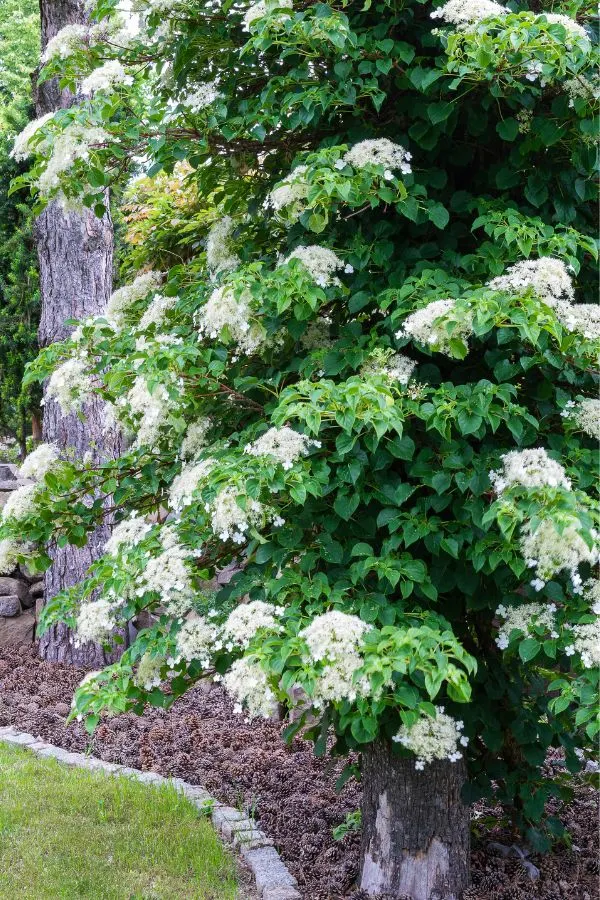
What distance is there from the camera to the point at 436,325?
229 centimetres

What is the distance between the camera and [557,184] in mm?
2943

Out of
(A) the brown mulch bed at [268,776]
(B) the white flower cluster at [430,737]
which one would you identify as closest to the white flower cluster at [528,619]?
(B) the white flower cluster at [430,737]

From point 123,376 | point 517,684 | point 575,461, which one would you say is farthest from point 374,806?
point 123,376

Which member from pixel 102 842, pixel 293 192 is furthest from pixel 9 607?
pixel 293 192

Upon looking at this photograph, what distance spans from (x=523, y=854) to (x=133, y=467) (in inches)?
90.0

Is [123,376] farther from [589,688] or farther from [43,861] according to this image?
[43,861]

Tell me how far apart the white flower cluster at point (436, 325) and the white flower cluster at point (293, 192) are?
1.86ft

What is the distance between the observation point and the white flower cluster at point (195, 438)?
9.80 ft

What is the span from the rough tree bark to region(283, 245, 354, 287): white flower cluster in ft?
13.0

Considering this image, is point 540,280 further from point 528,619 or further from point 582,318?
point 528,619

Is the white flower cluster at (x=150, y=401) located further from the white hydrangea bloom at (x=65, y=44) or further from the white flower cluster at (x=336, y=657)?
the white hydrangea bloom at (x=65, y=44)

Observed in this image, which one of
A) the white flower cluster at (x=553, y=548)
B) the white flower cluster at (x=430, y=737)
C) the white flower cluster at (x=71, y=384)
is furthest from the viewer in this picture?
the white flower cluster at (x=71, y=384)

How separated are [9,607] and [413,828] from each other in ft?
15.3

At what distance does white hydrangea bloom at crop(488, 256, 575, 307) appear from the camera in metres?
2.32
